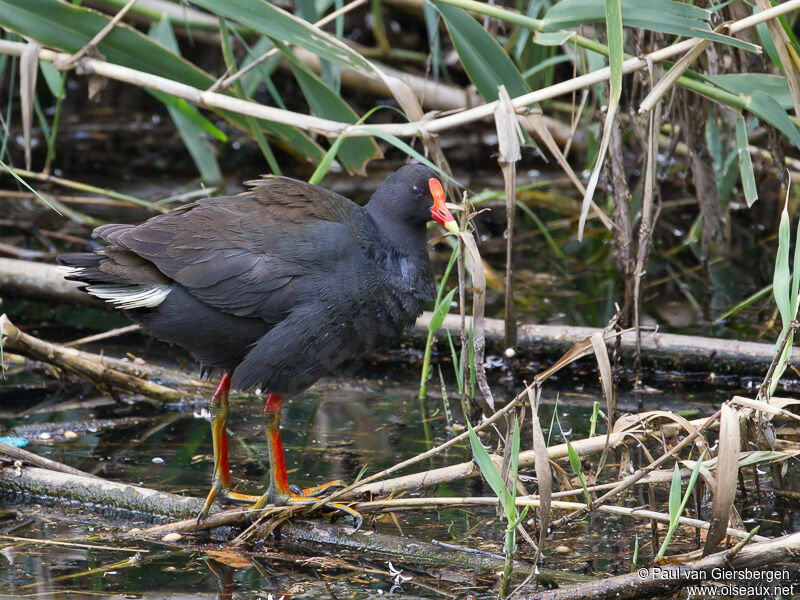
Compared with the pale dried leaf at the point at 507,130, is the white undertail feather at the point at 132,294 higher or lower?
lower

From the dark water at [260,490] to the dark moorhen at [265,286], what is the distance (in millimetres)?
219

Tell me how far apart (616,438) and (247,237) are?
1.12 meters

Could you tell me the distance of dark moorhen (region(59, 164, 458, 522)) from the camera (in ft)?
8.80

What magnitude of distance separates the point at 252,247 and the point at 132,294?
1.15 ft

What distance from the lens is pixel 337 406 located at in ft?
11.9

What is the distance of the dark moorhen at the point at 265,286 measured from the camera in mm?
2684

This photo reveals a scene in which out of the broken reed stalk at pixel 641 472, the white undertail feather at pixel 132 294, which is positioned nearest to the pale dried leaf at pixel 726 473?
the broken reed stalk at pixel 641 472

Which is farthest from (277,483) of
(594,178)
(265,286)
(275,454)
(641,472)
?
(594,178)

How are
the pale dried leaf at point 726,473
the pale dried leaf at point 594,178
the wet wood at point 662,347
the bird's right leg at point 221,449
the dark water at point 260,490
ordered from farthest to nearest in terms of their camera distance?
the wet wood at point 662,347 < the bird's right leg at point 221,449 < the pale dried leaf at point 594,178 < the dark water at point 260,490 < the pale dried leaf at point 726,473

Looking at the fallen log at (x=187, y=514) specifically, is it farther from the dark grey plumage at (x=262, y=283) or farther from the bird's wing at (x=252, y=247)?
the bird's wing at (x=252, y=247)

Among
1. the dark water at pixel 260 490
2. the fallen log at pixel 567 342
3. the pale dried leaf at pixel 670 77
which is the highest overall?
the pale dried leaf at pixel 670 77

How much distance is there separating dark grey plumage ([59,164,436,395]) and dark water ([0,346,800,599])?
1.52ft

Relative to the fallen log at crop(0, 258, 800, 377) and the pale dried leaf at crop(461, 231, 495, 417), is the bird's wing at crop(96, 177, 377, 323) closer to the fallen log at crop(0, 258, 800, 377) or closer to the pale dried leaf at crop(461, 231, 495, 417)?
the pale dried leaf at crop(461, 231, 495, 417)

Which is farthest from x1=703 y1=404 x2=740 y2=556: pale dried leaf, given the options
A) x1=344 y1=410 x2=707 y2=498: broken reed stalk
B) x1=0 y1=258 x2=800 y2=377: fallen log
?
x1=0 y1=258 x2=800 y2=377: fallen log
